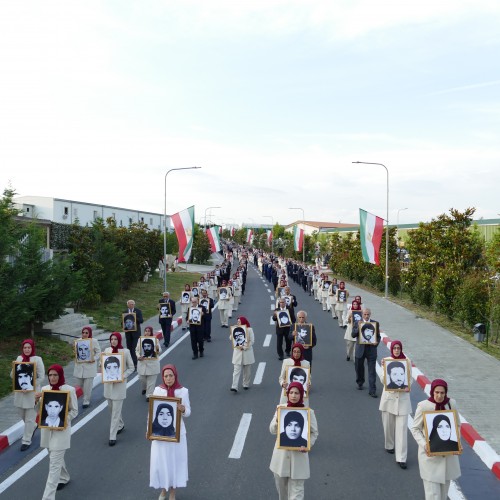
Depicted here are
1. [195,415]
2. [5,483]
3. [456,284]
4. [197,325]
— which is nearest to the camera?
[5,483]

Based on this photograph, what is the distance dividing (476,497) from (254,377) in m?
6.70

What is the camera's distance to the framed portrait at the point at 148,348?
10445mm

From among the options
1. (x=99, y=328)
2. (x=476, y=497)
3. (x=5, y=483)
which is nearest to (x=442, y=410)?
(x=476, y=497)

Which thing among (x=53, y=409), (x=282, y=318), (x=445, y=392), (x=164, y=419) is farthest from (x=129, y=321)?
(x=445, y=392)

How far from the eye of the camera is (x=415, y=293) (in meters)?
26.4

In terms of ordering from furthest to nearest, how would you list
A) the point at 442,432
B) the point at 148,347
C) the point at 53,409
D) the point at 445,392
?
the point at 148,347 < the point at 53,409 < the point at 445,392 < the point at 442,432

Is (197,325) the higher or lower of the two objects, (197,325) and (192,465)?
the higher

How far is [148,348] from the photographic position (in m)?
10.5

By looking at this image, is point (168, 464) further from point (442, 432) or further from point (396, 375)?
→ point (396, 375)

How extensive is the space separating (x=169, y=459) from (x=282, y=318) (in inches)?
314

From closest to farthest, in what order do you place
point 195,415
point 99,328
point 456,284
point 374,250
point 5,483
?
point 5,483
point 195,415
point 99,328
point 456,284
point 374,250

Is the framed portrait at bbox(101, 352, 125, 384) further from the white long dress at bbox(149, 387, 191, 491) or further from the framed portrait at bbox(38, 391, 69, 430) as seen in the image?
the white long dress at bbox(149, 387, 191, 491)

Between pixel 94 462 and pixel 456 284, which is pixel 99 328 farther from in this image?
pixel 456 284

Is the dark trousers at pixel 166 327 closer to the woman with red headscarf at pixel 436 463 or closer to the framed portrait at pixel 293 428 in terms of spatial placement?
the framed portrait at pixel 293 428
